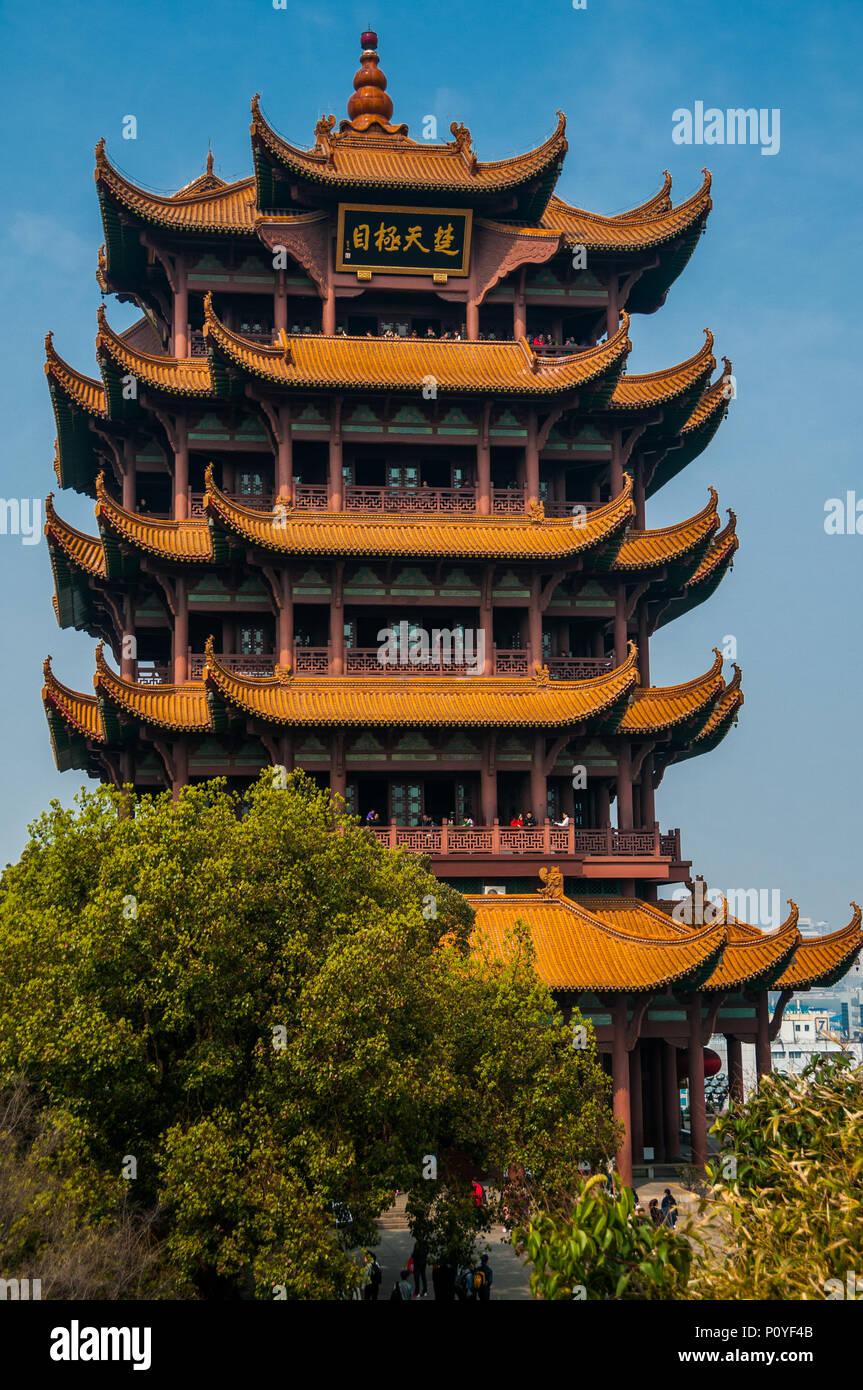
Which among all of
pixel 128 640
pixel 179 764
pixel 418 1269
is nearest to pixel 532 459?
pixel 128 640

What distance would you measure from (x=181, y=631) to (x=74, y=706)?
3669 mm

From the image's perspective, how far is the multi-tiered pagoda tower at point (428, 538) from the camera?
35469 millimetres

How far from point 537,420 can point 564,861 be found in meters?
12.7

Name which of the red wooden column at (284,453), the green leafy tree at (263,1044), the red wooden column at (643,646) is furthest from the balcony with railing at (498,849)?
the green leafy tree at (263,1044)

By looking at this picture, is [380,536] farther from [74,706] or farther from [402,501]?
[74,706]

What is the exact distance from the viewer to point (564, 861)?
1400 inches

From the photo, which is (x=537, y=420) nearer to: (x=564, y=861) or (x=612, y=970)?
(x=564, y=861)

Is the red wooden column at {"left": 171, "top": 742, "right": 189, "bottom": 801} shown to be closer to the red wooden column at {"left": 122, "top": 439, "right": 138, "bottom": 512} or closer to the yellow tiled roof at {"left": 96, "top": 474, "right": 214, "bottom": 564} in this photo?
the yellow tiled roof at {"left": 96, "top": 474, "right": 214, "bottom": 564}

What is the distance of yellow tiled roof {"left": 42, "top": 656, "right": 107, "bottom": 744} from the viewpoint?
125 feet

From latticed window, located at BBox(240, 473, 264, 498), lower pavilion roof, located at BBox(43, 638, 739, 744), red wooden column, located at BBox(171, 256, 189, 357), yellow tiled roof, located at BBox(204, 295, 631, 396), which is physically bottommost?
lower pavilion roof, located at BBox(43, 638, 739, 744)

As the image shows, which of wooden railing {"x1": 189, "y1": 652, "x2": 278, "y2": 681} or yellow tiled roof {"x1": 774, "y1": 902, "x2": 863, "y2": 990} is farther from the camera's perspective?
wooden railing {"x1": 189, "y1": 652, "x2": 278, "y2": 681}

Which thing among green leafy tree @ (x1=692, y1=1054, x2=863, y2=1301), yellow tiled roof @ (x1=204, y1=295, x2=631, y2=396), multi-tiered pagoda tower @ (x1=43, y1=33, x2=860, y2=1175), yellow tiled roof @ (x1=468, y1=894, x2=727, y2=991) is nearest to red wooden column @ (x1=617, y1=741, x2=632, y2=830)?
multi-tiered pagoda tower @ (x1=43, y1=33, x2=860, y2=1175)

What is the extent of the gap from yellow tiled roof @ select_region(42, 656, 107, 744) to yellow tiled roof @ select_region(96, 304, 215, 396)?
8114 millimetres
